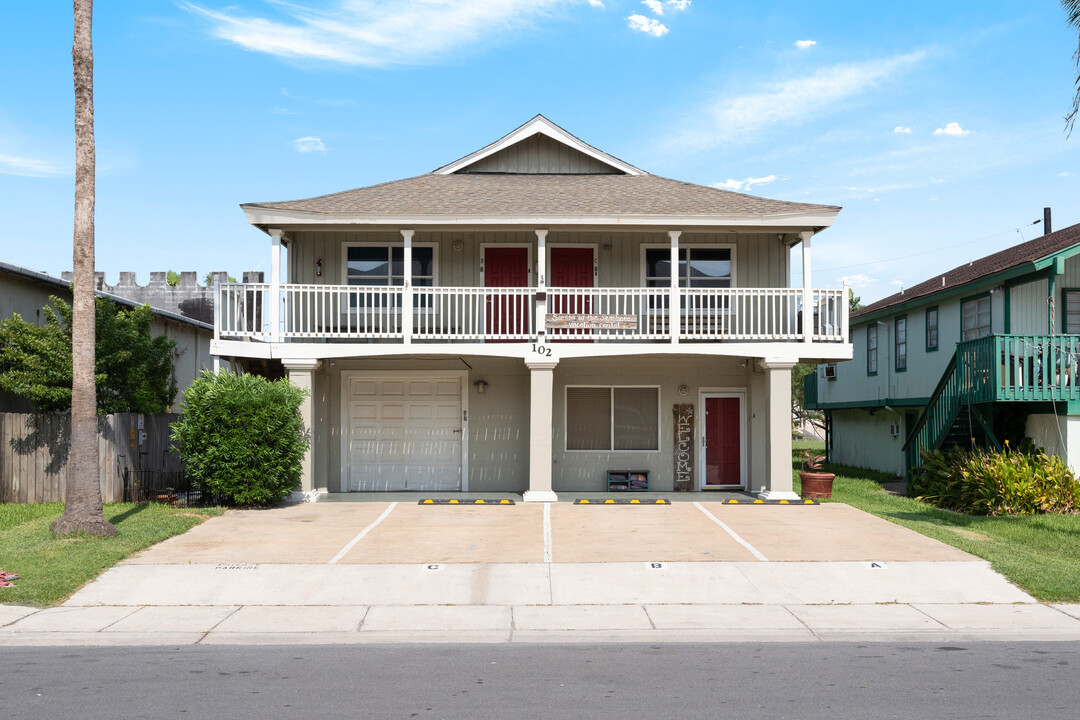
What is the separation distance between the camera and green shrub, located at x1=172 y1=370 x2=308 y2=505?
1512 cm

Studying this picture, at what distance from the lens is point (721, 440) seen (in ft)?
63.6

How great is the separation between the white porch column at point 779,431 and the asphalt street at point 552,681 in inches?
362

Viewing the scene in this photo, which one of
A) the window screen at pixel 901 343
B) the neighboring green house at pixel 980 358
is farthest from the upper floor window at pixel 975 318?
the window screen at pixel 901 343

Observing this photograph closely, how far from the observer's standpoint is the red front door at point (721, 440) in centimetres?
1934

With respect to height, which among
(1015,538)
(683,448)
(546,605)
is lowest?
(546,605)

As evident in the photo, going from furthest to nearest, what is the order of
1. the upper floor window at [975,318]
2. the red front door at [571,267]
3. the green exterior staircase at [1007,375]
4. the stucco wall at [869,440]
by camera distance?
the stucco wall at [869,440]
the upper floor window at [975,318]
the red front door at [571,267]
the green exterior staircase at [1007,375]

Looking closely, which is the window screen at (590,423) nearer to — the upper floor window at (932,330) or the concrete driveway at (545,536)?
the concrete driveway at (545,536)

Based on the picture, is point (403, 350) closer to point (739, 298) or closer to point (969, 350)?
point (739, 298)

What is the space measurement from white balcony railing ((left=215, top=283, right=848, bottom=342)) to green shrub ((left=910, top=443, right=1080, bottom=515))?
3.25 m

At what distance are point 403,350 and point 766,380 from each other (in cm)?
678

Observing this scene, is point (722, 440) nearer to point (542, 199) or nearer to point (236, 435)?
point (542, 199)

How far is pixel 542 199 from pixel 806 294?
537 cm

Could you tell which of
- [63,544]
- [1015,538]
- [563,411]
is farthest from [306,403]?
[1015,538]

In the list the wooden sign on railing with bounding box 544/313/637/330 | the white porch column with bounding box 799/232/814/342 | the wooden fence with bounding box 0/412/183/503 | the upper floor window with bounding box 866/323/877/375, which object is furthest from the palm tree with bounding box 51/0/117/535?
the upper floor window with bounding box 866/323/877/375
